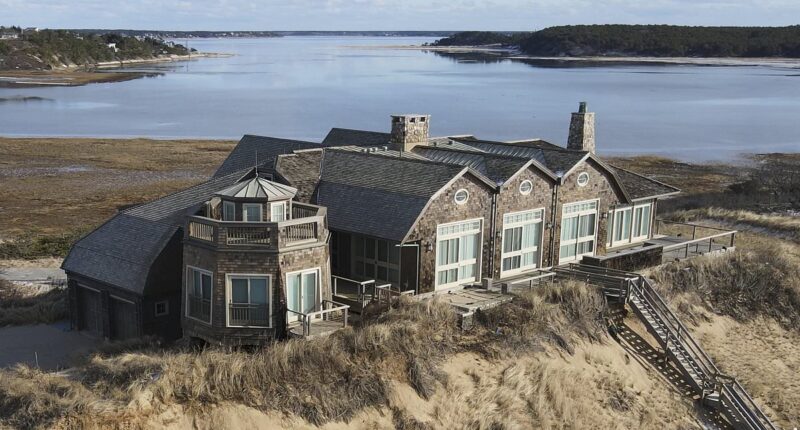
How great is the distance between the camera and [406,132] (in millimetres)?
27953

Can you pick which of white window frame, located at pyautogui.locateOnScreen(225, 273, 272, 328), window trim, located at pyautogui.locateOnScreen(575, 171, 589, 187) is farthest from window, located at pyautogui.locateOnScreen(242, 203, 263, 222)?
Result: window trim, located at pyautogui.locateOnScreen(575, 171, 589, 187)

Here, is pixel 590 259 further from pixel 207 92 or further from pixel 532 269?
pixel 207 92

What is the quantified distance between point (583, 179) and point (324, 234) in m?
9.92

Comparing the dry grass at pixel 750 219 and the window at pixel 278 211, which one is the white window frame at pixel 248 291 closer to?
the window at pixel 278 211

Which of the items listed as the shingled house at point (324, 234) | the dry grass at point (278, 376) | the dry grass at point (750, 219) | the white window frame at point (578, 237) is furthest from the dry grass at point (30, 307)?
the dry grass at point (750, 219)

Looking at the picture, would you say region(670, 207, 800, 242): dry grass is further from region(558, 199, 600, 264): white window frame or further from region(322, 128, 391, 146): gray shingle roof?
region(322, 128, 391, 146): gray shingle roof

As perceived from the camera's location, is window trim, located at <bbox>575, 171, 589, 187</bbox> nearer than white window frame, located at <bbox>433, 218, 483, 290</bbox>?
No

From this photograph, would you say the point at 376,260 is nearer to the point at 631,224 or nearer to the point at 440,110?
the point at 631,224

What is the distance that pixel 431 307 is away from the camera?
19.9 m

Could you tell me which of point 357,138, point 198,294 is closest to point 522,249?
point 357,138

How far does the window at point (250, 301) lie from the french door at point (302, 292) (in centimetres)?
51

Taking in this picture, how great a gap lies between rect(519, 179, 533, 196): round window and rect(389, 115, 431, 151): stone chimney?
5.08 m

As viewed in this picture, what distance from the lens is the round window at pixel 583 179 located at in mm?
26172

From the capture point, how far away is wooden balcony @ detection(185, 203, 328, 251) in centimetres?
1888
